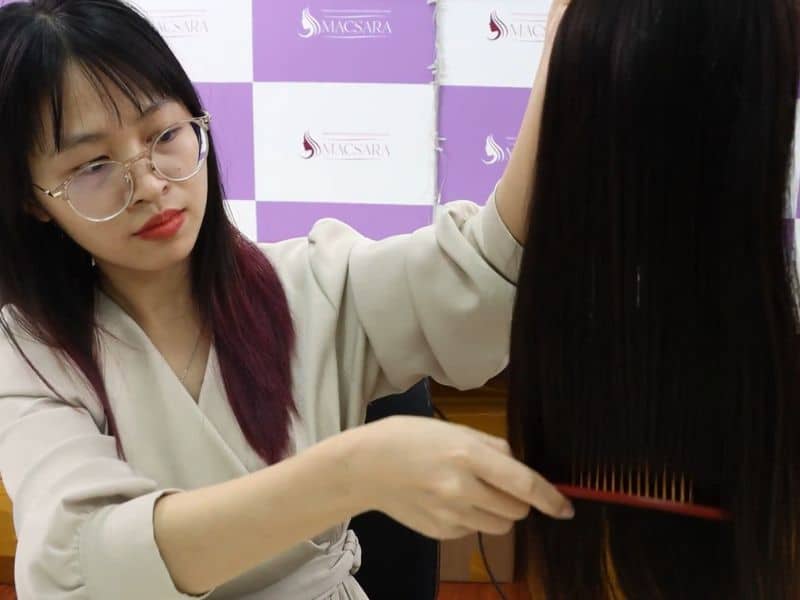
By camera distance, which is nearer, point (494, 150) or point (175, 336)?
point (175, 336)

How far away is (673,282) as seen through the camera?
0.54 meters

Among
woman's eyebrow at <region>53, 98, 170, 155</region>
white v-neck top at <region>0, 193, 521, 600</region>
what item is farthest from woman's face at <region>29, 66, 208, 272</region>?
white v-neck top at <region>0, 193, 521, 600</region>

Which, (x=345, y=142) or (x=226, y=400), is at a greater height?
(x=345, y=142)

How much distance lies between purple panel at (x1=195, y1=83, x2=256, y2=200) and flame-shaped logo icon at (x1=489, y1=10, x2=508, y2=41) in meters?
0.58

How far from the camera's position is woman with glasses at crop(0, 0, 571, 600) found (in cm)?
62

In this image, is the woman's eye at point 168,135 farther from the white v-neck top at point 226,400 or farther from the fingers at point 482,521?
the fingers at point 482,521

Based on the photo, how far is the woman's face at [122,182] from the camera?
724mm

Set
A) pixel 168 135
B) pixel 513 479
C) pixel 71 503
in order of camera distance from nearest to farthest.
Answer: pixel 513 479 → pixel 71 503 → pixel 168 135

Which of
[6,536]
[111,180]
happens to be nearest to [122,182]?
[111,180]

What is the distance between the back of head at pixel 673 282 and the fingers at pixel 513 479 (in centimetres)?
6

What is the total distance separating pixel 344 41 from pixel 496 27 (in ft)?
1.16

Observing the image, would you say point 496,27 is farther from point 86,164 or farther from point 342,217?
point 86,164

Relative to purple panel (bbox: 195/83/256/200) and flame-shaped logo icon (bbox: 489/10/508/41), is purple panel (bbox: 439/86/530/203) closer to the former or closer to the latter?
flame-shaped logo icon (bbox: 489/10/508/41)

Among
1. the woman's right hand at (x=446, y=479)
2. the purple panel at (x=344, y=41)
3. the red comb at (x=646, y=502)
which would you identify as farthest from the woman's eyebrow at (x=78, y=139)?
the purple panel at (x=344, y=41)
